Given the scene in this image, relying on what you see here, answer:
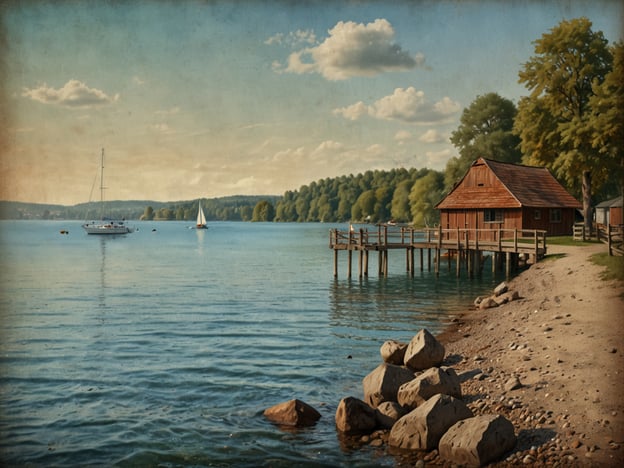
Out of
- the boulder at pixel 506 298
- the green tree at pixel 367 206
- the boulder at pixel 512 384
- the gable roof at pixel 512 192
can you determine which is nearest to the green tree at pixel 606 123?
the gable roof at pixel 512 192

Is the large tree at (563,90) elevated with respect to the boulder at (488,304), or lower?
elevated

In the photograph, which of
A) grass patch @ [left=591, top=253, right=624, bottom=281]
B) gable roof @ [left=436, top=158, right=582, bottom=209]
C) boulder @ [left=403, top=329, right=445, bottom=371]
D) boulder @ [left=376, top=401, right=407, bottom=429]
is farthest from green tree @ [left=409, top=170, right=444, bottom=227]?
boulder @ [left=376, top=401, right=407, bottom=429]

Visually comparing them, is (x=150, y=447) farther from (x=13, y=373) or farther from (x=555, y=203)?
(x=555, y=203)

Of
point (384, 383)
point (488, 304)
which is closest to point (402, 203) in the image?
point (488, 304)

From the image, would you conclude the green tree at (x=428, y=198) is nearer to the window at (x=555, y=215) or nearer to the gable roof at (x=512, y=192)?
the gable roof at (x=512, y=192)

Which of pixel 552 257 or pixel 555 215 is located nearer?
pixel 552 257

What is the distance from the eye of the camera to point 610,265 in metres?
24.0

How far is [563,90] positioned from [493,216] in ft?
33.8

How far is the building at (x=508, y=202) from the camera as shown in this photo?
41.2m

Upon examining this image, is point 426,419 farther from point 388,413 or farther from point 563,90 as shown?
point 563,90

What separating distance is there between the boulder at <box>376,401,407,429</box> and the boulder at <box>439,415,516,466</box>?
5.73ft

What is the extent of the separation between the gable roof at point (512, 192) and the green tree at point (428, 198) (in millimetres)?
50812

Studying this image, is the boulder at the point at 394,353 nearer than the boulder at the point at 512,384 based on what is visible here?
No

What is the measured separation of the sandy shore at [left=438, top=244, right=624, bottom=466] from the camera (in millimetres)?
9523
